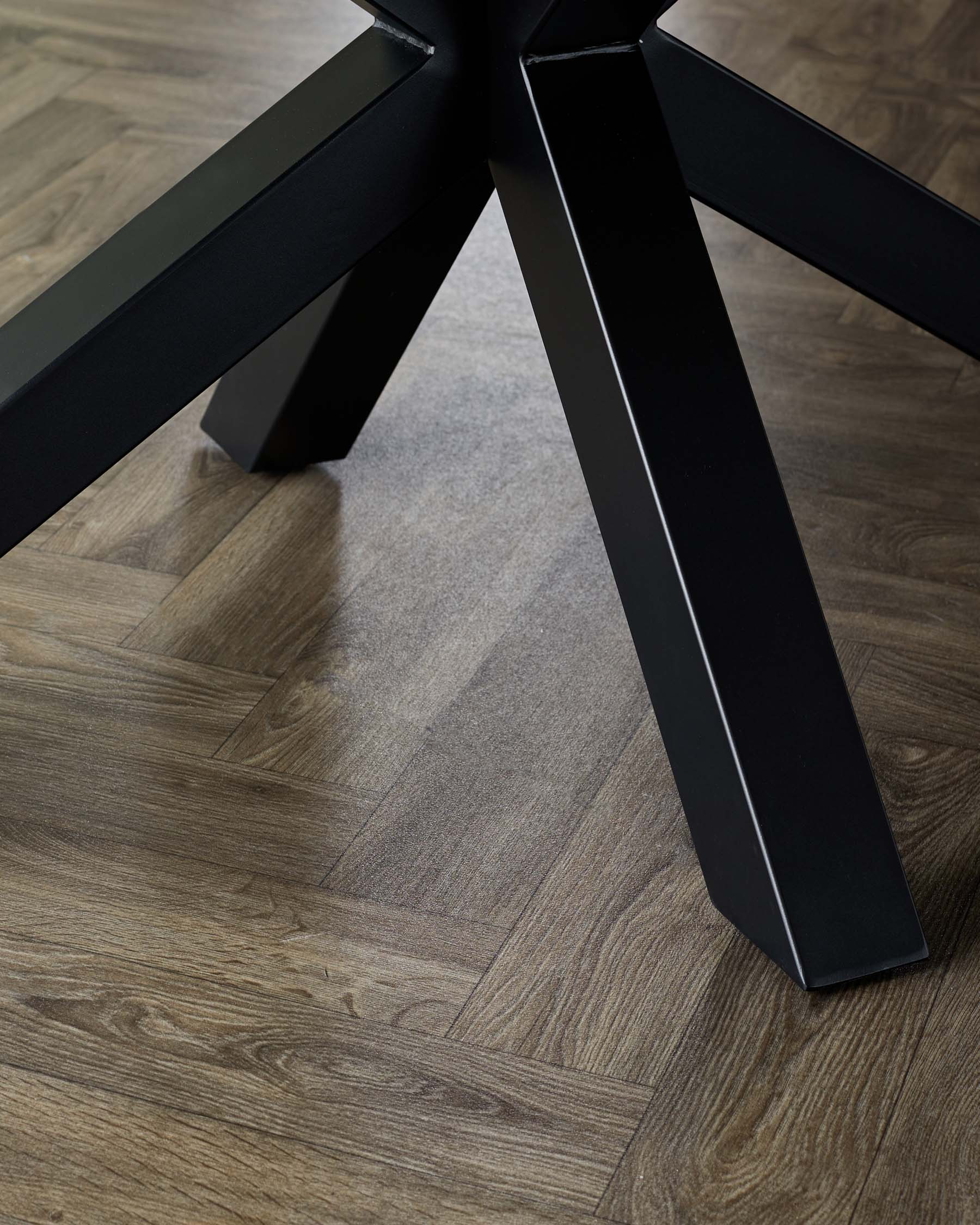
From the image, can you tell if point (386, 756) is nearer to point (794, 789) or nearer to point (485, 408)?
point (794, 789)

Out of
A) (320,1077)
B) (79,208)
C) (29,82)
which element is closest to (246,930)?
(320,1077)

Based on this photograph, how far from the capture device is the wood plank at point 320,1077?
50 cm

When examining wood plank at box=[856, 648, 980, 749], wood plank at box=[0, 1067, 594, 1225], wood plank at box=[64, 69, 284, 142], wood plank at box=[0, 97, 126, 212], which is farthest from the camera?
wood plank at box=[64, 69, 284, 142]

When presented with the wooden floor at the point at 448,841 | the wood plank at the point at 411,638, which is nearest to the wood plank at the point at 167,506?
the wooden floor at the point at 448,841

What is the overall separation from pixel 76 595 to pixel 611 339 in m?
0.37

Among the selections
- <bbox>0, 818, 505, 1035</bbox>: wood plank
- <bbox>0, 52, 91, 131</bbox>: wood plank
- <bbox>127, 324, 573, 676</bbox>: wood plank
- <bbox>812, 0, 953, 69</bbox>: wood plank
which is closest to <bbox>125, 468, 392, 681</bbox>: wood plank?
<bbox>127, 324, 573, 676</bbox>: wood plank

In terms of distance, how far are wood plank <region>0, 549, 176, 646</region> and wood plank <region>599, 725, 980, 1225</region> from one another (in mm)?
360

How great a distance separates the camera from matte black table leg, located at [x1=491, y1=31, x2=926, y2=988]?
54 centimetres

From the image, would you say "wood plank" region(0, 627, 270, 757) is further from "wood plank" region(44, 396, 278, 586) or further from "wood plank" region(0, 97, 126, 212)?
"wood plank" region(0, 97, 126, 212)

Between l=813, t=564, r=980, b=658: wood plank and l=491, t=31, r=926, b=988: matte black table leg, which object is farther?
l=813, t=564, r=980, b=658: wood plank

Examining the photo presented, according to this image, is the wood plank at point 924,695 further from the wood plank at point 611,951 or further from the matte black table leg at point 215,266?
the matte black table leg at point 215,266

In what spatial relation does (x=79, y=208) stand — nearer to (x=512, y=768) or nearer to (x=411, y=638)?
(x=411, y=638)

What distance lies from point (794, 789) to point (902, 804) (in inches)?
4.7

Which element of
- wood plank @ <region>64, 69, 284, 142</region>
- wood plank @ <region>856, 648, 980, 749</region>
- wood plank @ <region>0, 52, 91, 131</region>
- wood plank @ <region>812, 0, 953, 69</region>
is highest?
wood plank @ <region>0, 52, 91, 131</region>
